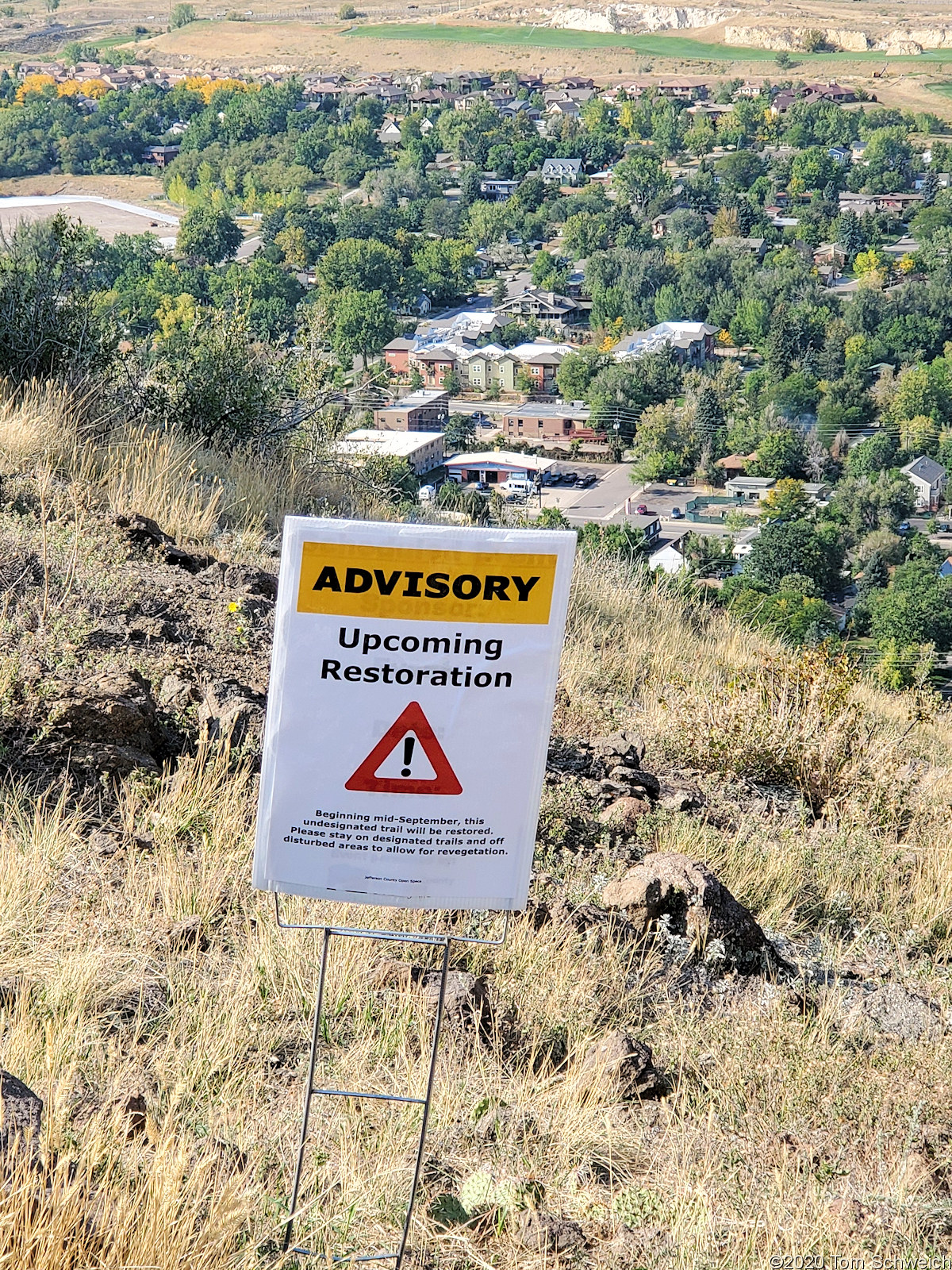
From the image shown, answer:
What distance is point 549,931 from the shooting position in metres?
2.61

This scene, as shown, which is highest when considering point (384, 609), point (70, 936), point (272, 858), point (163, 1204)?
point (384, 609)

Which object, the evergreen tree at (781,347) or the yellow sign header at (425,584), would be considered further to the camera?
the evergreen tree at (781,347)

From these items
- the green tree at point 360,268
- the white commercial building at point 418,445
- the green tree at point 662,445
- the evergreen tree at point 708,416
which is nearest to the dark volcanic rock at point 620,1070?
the white commercial building at point 418,445

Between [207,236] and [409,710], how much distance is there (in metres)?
46.8

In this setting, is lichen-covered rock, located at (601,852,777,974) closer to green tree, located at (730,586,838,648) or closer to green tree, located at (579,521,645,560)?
green tree, located at (579,521,645,560)

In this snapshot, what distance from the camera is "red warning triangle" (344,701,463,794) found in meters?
1.63

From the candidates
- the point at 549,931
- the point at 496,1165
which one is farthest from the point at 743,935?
the point at 496,1165

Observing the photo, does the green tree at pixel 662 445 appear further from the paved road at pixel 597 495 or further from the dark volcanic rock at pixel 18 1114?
the dark volcanic rock at pixel 18 1114

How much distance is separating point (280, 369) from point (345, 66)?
87.8m

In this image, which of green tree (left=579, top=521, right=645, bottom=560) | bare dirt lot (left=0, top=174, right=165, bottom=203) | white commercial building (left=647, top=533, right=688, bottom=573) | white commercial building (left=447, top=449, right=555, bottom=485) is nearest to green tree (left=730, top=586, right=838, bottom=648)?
green tree (left=579, top=521, right=645, bottom=560)

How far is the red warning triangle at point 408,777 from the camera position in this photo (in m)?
1.63

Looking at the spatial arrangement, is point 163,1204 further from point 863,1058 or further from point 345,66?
point 345,66

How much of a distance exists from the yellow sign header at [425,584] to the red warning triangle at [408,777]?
5.5 inches

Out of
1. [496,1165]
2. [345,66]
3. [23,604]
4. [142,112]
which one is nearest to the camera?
[496,1165]
